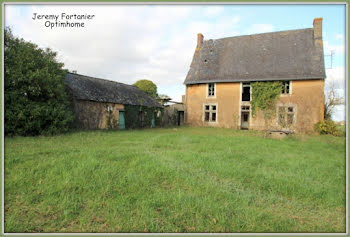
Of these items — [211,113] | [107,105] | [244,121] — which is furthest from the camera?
[244,121]

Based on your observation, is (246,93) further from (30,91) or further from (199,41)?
(30,91)

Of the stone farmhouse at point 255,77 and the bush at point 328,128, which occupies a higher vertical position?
the stone farmhouse at point 255,77

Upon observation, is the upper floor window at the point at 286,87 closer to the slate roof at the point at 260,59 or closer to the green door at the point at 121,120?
the slate roof at the point at 260,59

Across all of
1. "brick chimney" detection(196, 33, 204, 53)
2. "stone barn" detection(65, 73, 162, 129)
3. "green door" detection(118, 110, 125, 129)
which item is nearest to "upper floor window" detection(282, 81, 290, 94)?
"brick chimney" detection(196, 33, 204, 53)

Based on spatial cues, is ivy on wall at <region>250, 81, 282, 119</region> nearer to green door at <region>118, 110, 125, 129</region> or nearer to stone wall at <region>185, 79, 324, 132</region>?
stone wall at <region>185, 79, 324, 132</region>

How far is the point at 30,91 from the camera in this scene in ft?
33.9

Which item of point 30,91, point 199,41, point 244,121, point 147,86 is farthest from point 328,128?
point 147,86

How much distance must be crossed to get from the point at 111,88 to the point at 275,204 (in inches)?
705

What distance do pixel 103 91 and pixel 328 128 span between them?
18265 mm

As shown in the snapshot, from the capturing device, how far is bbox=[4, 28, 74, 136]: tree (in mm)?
9688

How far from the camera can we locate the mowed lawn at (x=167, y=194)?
3.01 meters

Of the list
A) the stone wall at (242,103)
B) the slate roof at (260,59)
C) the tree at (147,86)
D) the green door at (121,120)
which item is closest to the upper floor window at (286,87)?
the stone wall at (242,103)

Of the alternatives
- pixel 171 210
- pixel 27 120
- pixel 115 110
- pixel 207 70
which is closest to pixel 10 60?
pixel 27 120

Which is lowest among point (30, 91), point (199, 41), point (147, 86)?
point (30, 91)
